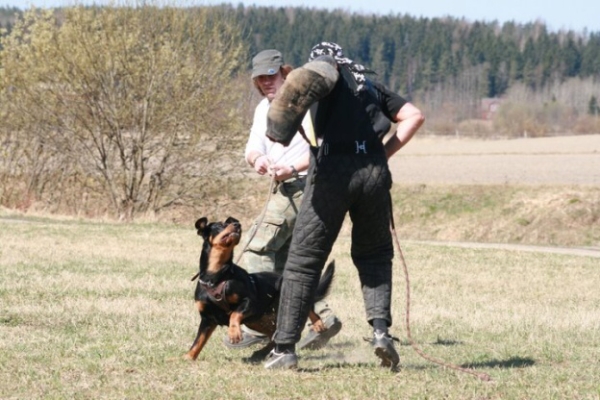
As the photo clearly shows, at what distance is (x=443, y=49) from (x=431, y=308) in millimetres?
139654

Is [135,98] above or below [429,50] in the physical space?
below

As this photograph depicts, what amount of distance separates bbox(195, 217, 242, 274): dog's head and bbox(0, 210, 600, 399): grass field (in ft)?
1.91

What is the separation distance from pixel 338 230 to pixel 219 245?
2.34 feet

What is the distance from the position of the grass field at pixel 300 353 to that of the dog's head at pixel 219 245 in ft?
1.91

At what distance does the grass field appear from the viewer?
533cm

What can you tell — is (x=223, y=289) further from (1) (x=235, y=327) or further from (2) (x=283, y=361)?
(2) (x=283, y=361)

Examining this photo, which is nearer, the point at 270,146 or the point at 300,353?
the point at 300,353

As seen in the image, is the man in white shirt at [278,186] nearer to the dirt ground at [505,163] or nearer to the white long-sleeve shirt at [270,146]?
the white long-sleeve shirt at [270,146]

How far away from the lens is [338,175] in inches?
225

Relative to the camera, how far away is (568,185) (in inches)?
1310

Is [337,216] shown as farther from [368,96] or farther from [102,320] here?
[102,320]

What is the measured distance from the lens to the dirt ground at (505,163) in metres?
38.3

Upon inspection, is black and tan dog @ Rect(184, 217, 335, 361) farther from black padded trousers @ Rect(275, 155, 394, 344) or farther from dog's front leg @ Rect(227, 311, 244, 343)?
black padded trousers @ Rect(275, 155, 394, 344)

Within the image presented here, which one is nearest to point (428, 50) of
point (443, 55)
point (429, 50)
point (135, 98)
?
point (429, 50)
